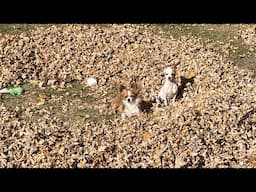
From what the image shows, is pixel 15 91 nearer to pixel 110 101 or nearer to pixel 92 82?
pixel 92 82

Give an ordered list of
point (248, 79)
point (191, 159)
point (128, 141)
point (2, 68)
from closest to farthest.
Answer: point (191, 159)
point (128, 141)
point (248, 79)
point (2, 68)

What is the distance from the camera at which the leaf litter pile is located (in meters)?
6.58

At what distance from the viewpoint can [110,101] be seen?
8.30 metres

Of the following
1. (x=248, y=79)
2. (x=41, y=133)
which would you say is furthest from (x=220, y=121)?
(x=41, y=133)

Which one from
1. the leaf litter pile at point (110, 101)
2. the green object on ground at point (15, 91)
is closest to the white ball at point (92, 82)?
the leaf litter pile at point (110, 101)

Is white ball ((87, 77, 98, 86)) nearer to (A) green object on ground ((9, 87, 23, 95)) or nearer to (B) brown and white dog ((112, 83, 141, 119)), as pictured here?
(A) green object on ground ((9, 87, 23, 95))

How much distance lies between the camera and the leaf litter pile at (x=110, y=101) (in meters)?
6.58

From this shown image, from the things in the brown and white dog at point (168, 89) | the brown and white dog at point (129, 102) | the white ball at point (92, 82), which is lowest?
the brown and white dog at point (129, 102)

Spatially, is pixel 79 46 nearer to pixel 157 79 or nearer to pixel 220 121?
pixel 157 79

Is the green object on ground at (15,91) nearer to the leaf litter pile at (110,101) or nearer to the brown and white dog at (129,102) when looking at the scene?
the leaf litter pile at (110,101)

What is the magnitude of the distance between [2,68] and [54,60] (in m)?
0.89

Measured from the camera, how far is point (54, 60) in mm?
9602

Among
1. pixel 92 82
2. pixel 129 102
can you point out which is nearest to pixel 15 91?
pixel 92 82

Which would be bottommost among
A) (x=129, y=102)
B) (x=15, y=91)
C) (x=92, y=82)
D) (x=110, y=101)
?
(x=129, y=102)
